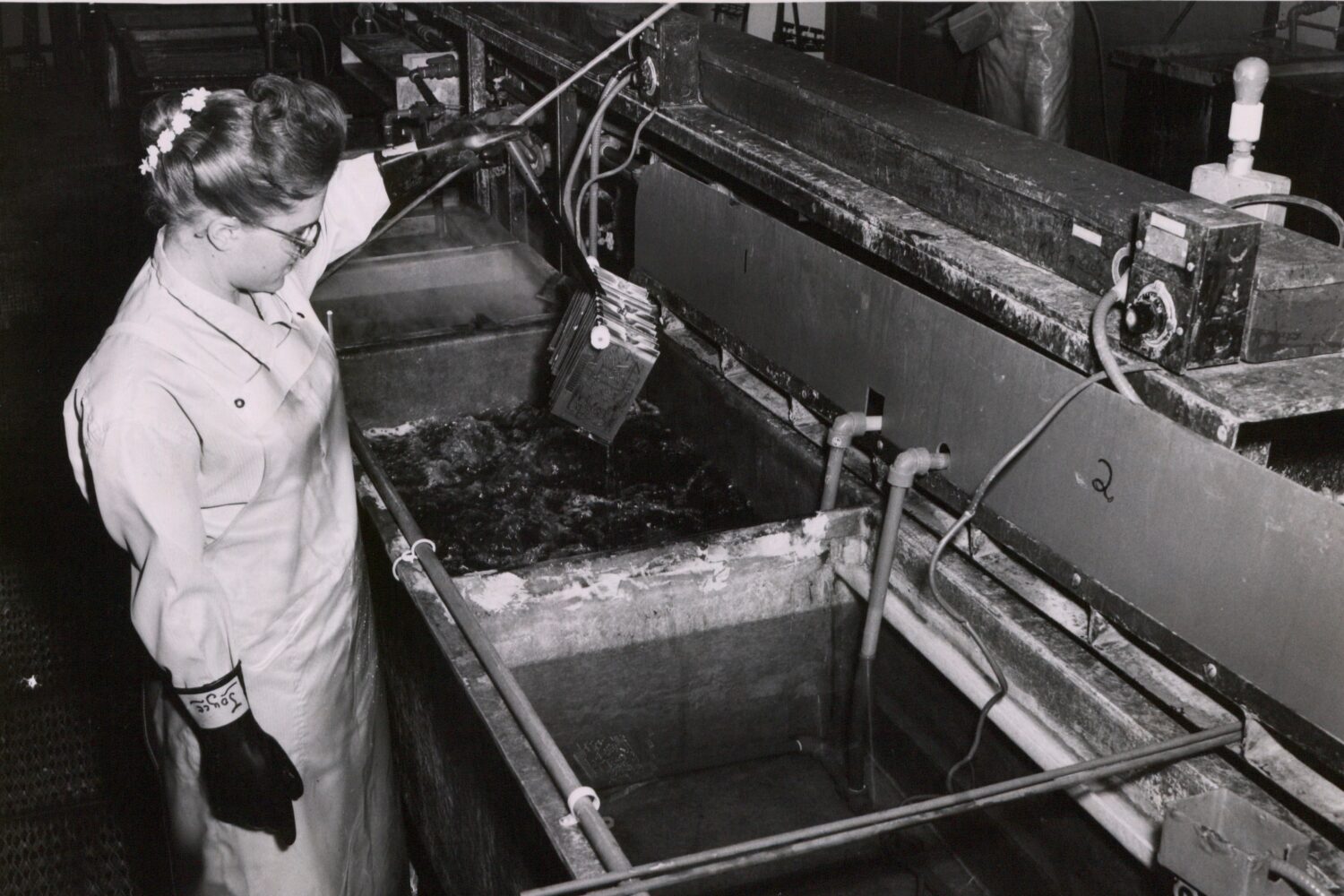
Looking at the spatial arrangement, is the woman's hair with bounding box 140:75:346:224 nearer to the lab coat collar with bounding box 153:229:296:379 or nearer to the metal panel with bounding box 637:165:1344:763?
the lab coat collar with bounding box 153:229:296:379

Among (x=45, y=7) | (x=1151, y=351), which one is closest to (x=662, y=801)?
(x=1151, y=351)

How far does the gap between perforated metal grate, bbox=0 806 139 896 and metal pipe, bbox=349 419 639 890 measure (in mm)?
1236

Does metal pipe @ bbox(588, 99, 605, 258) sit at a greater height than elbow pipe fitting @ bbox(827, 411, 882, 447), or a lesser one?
greater

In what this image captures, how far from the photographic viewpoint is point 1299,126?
16.0ft

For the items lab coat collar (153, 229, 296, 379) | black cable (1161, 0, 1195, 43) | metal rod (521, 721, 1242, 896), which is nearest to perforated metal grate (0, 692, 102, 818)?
lab coat collar (153, 229, 296, 379)

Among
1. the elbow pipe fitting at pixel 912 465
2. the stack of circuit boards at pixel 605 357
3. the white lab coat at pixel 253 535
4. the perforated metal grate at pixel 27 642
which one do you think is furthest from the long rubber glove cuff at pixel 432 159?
the perforated metal grate at pixel 27 642

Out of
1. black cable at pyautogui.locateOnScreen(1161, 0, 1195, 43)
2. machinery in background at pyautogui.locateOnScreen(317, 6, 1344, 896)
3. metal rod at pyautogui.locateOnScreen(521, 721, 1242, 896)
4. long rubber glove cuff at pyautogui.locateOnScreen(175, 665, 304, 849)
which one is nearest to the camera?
metal rod at pyautogui.locateOnScreen(521, 721, 1242, 896)

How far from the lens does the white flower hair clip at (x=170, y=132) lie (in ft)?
5.79

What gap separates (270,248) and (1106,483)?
1332mm

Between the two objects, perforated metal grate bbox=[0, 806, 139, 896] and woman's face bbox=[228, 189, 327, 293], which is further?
perforated metal grate bbox=[0, 806, 139, 896]

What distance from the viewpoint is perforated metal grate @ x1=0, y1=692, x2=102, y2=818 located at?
10.3 feet

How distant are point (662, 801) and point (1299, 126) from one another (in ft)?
13.3

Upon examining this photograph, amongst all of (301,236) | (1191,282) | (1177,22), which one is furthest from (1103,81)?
(301,236)

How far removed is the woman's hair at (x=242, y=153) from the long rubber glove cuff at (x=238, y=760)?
0.72 meters
